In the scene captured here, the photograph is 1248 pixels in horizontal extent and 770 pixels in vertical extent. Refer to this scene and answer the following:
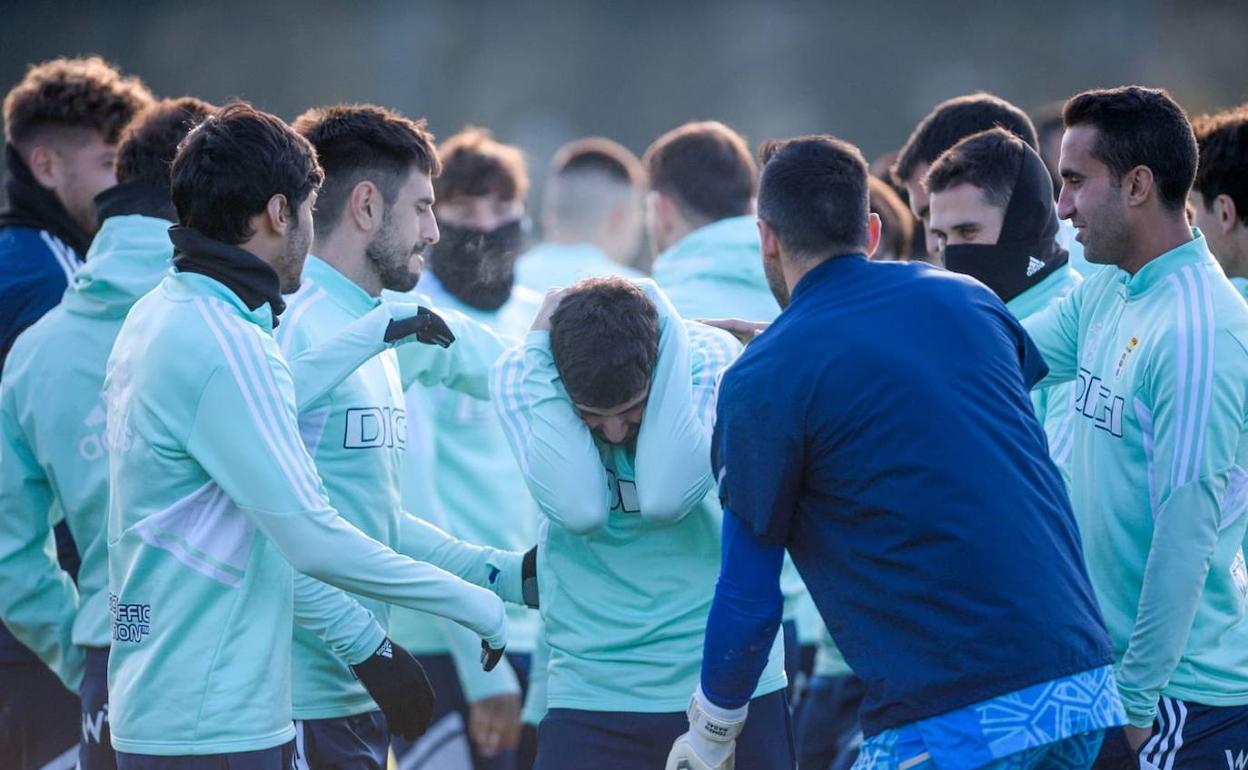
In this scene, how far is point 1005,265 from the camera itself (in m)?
4.12

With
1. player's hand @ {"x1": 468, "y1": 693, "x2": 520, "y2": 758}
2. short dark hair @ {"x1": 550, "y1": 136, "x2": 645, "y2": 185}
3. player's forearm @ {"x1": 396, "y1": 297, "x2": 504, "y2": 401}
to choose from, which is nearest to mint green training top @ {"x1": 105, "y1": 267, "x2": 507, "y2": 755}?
player's forearm @ {"x1": 396, "y1": 297, "x2": 504, "y2": 401}

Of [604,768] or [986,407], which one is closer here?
[986,407]

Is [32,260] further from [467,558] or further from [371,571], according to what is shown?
[371,571]

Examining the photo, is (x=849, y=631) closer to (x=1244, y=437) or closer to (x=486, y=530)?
(x=1244, y=437)

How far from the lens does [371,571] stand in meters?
3.04

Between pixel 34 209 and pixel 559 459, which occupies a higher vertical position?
pixel 34 209

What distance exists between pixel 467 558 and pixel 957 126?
2.17 metres

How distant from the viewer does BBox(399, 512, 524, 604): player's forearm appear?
12.3ft

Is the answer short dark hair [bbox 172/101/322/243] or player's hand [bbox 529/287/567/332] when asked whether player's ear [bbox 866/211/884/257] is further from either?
short dark hair [bbox 172/101/322/243]

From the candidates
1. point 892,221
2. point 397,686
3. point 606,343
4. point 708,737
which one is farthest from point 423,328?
point 892,221

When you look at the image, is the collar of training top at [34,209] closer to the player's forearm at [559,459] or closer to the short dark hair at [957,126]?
the player's forearm at [559,459]

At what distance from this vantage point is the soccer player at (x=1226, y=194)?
13.2 feet

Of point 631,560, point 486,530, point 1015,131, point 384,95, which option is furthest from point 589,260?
point 384,95

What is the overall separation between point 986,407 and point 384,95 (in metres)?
16.7
